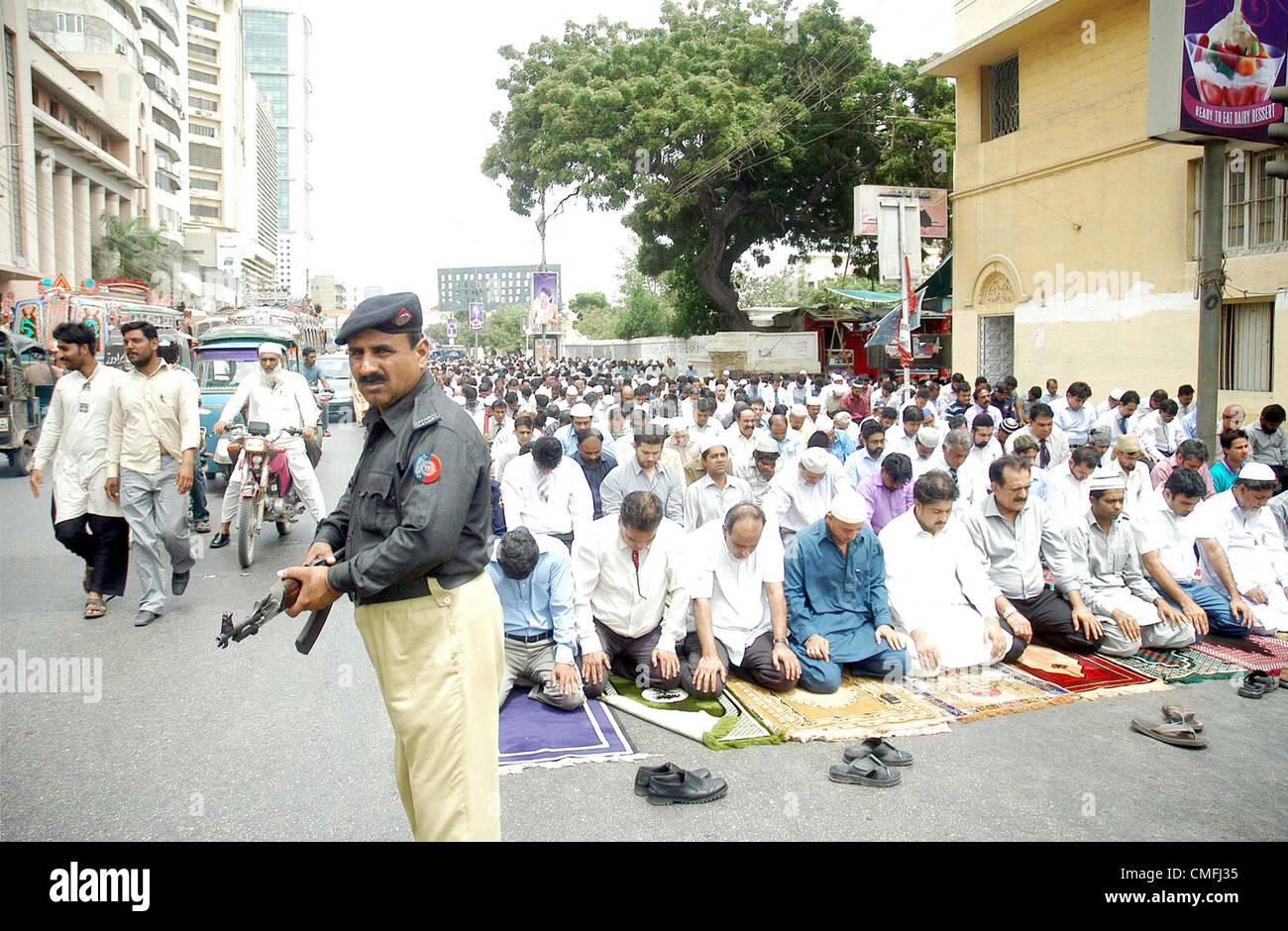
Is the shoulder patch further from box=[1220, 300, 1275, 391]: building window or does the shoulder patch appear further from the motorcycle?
box=[1220, 300, 1275, 391]: building window

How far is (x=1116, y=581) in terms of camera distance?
21.2 feet

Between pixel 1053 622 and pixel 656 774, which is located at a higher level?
pixel 1053 622

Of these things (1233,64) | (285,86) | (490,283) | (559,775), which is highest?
(285,86)

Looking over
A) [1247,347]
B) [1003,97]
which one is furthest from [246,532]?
[1003,97]

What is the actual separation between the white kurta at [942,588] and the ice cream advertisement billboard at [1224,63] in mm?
7211

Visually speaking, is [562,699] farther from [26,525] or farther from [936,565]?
[26,525]

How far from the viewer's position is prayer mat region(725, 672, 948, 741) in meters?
4.89

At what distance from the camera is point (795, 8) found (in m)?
29.7

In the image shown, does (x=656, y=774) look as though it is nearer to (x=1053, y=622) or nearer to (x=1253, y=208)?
(x=1053, y=622)

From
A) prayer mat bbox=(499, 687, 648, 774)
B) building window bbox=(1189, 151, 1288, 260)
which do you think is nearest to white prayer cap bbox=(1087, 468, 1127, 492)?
prayer mat bbox=(499, 687, 648, 774)

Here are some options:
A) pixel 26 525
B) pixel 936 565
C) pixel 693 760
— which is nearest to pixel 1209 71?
pixel 936 565

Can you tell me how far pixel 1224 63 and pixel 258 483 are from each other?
11.0 metres

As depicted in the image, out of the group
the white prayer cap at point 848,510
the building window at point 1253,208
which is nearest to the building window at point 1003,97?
the building window at point 1253,208

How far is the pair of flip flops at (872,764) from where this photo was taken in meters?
4.24
